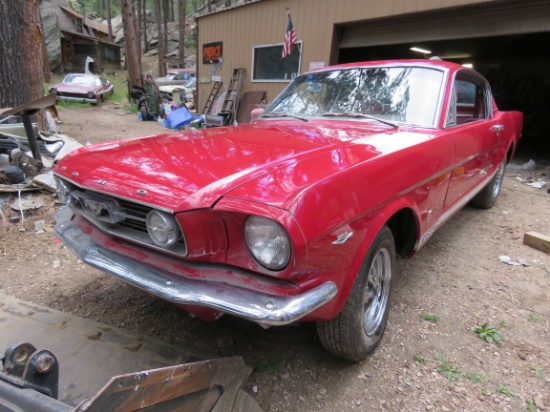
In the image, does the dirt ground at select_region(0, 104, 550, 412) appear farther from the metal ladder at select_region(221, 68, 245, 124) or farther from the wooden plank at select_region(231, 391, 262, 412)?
the metal ladder at select_region(221, 68, 245, 124)

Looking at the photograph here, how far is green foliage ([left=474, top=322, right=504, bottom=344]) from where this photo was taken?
2219mm

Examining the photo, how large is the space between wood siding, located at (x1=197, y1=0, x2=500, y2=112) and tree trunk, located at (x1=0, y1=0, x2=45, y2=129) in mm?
5402

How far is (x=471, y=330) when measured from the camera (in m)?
2.31

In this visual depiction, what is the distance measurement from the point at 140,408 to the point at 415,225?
178 cm

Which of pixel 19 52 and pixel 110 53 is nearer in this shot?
pixel 19 52

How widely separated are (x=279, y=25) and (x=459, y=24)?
4.44 metres

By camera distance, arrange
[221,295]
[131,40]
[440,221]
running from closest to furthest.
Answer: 1. [221,295]
2. [440,221]
3. [131,40]

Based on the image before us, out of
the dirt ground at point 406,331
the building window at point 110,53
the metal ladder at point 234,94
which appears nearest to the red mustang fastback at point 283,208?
the dirt ground at point 406,331

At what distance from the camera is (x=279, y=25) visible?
9.12m

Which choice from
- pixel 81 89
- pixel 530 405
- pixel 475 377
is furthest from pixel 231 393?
pixel 81 89

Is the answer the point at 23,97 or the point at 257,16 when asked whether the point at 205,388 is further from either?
the point at 257,16

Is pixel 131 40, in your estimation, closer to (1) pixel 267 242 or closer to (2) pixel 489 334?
(1) pixel 267 242

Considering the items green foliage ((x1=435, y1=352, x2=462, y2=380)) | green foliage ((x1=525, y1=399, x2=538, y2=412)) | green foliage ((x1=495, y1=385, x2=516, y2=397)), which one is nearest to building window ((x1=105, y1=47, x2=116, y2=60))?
green foliage ((x1=435, y1=352, x2=462, y2=380))

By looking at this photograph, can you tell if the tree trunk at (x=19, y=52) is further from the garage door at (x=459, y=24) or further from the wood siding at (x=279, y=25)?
the garage door at (x=459, y=24)
